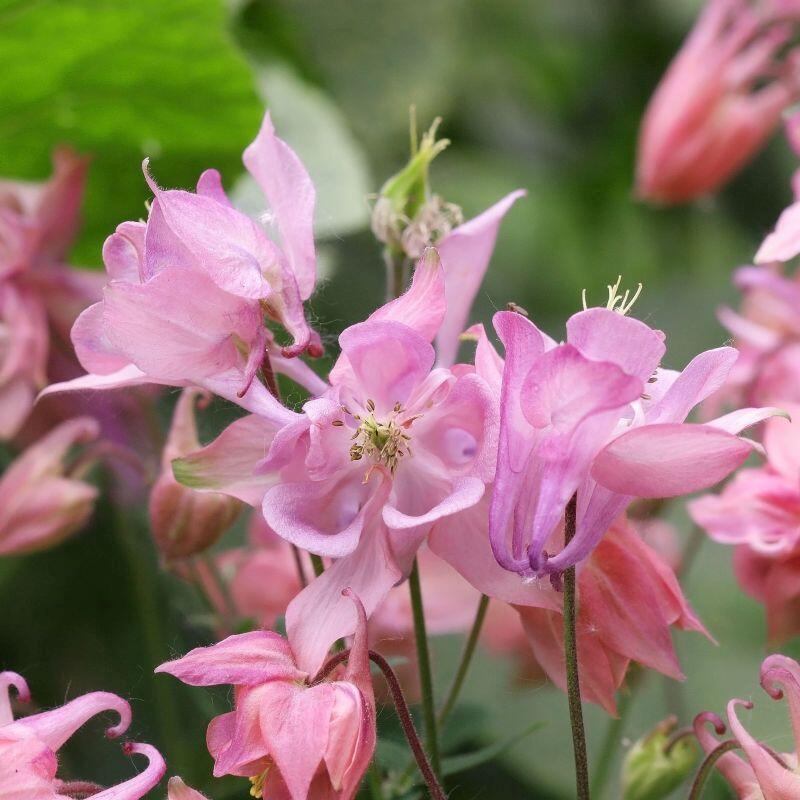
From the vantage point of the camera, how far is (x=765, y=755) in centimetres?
28

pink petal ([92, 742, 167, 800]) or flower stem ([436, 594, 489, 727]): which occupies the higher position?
pink petal ([92, 742, 167, 800])

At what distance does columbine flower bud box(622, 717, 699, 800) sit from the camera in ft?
1.16

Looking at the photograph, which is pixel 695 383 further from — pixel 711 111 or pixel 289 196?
pixel 711 111

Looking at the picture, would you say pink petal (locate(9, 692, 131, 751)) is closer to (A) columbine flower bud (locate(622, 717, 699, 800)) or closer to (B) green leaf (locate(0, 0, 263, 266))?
(A) columbine flower bud (locate(622, 717, 699, 800))

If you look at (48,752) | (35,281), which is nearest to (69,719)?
(48,752)

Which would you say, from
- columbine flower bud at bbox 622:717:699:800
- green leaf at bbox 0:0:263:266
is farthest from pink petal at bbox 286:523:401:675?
green leaf at bbox 0:0:263:266

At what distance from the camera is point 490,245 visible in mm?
360

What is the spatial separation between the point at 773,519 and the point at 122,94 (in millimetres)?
372

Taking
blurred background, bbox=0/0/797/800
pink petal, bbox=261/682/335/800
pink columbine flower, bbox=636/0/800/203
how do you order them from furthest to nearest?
pink columbine flower, bbox=636/0/800/203 → blurred background, bbox=0/0/797/800 → pink petal, bbox=261/682/335/800

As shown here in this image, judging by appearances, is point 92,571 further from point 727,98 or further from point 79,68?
point 727,98

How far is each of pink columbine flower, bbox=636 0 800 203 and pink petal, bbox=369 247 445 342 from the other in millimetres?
450

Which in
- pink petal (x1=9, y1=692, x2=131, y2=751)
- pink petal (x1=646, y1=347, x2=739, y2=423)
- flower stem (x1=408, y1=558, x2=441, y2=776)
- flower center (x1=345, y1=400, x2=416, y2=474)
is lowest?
flower stem (x1=408, y1=558, x2=441, y2=776)

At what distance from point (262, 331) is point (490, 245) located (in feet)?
0.33

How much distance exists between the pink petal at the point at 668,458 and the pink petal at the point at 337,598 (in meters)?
0.06
